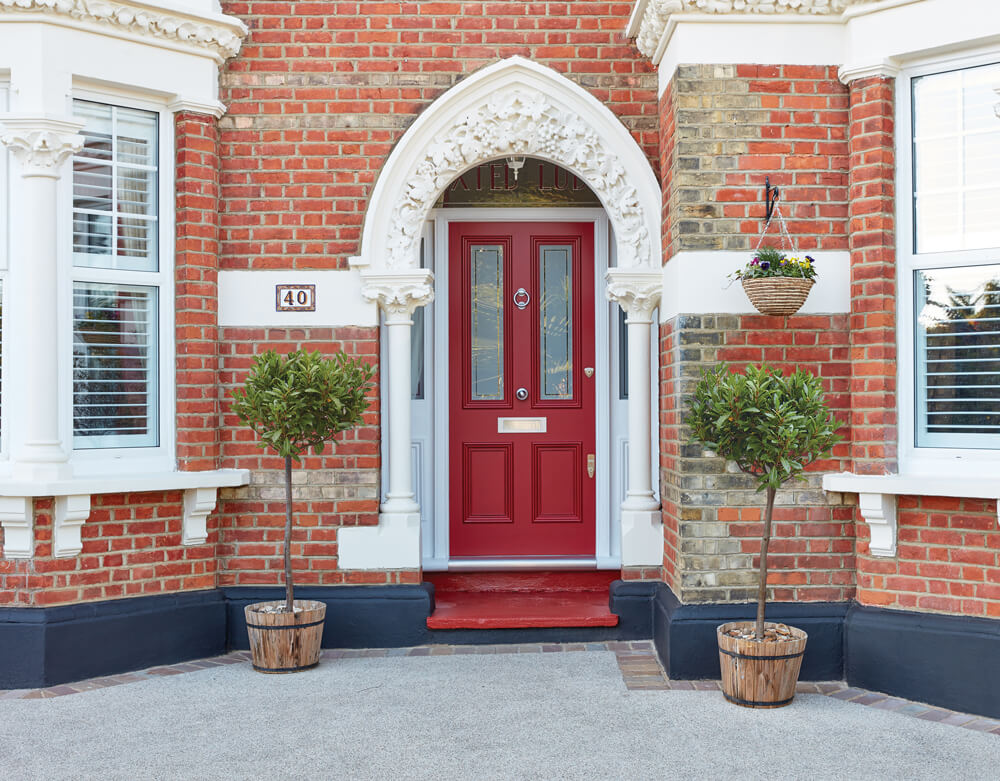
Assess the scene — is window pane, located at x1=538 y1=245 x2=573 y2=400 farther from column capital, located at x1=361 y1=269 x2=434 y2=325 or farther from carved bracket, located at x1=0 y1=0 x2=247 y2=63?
carved bracket, located at x1=0 y1=0 x2=247 y2=63

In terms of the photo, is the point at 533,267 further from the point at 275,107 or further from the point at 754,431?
the point at 754,431

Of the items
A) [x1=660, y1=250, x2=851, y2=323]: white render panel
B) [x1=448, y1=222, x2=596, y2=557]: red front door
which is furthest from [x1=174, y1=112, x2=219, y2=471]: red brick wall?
[x1=660, y1=250, x2=851, y2=323]: white render panel

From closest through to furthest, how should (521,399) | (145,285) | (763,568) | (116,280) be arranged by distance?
(763,568) → (116,280) → (145,285) → (521,399)

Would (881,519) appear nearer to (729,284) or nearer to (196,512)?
(729,284)

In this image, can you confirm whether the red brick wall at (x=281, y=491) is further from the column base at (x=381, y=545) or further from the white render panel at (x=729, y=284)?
the white render panel at (x=729, y=284)

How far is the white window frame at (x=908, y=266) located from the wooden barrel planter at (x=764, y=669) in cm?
111

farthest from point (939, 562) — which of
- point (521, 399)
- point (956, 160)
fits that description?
point (521, 399)

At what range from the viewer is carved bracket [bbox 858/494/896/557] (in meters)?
4.79

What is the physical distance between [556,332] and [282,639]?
2.81m

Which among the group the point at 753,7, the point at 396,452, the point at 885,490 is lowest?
the point at 885,490

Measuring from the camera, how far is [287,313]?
18.6ft

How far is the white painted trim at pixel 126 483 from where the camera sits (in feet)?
15.9

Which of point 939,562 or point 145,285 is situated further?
point 145,285

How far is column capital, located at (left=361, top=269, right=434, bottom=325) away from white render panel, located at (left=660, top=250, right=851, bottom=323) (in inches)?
59.6
